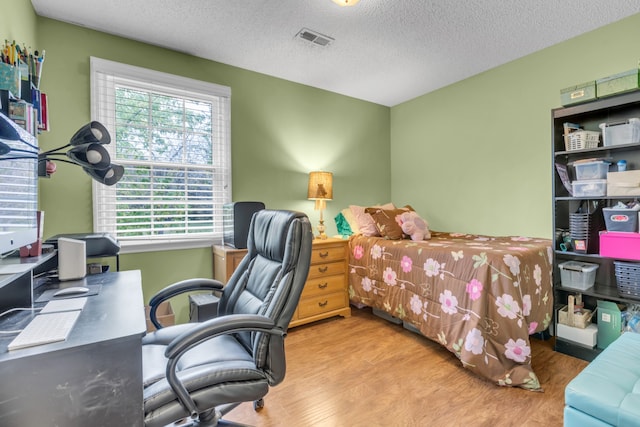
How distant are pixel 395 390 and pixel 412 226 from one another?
5.00 feet

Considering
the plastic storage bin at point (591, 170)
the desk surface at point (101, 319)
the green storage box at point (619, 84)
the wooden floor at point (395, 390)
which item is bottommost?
the wooden floor at point (395, 390)

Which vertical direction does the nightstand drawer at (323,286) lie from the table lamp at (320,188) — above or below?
below

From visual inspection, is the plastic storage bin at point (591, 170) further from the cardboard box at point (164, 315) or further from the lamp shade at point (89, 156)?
the cardboard box at point (164, 315)

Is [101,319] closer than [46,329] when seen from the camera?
No

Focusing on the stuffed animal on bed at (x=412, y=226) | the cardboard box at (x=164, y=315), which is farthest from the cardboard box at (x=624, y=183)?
the cardboard box at (x=164, y=315)

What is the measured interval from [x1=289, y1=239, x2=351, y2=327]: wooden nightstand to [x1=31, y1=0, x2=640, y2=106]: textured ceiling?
1769 millimetres

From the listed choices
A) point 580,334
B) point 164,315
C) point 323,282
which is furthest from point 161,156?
point 580,334

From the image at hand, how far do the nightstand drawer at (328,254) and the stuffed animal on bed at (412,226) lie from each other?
0.64m

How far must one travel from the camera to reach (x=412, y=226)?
299 cm

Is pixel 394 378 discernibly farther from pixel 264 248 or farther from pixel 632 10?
pixel 632 10

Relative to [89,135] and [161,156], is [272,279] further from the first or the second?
[161,156]

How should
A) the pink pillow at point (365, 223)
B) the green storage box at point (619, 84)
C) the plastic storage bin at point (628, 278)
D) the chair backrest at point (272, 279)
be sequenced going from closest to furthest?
the chair backrest at point (272, 279) < the green storage box at point (619, 84) < the plastic storage bin at point (628, 278) < the pink pillow at point (365, 223)

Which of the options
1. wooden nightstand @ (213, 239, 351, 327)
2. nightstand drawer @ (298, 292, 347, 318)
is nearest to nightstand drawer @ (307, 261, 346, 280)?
wooden nightstand @ (213, 239, 351, 327)

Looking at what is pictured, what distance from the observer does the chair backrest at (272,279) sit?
1275mm
